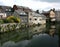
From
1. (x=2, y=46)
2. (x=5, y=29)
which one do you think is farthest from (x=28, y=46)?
(x=5, y=29)

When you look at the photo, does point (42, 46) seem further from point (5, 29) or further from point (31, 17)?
point (31, 17)

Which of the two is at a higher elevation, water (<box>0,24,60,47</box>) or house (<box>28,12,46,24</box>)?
house (<box>28,12,46,24</box>)

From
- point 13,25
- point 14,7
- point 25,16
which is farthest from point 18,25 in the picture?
point 14,7

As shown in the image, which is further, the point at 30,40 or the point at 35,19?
the point at 35,19

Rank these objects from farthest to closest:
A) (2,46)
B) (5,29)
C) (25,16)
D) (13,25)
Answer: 1. (25,16)
2. (13,25)
3. (5,29)
4. (2,46)

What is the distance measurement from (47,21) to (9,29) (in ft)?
74.3

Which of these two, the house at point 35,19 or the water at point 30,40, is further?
the house at point 35,19

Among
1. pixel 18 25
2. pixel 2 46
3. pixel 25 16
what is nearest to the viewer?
pixel 2 46

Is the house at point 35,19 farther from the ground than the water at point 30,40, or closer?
farther from the ground

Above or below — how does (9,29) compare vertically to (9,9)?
below

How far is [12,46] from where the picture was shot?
15.7m

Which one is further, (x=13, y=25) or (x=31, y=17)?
(x=31, y=17)

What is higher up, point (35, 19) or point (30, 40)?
point (35, 19)

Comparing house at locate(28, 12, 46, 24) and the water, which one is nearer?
the water
